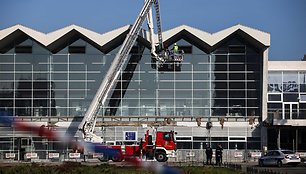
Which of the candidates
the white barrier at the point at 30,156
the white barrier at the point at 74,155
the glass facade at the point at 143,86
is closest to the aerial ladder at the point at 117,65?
the glass facade at the point at 143,86

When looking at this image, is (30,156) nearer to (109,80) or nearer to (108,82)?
(108,82)

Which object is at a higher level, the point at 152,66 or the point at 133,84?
the point at 152,66

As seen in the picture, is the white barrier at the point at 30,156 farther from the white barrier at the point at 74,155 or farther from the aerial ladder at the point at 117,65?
the aerial ladder at the point at 117,65

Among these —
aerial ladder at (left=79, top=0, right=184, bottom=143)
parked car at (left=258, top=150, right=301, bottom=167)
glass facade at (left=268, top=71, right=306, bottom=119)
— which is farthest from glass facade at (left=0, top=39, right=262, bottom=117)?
parked car at (left=258, top=150, right=301, bottom=167)

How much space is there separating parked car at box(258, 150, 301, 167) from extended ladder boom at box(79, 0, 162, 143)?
15200 millimetres

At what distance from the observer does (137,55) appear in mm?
56906

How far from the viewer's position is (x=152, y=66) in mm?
56531

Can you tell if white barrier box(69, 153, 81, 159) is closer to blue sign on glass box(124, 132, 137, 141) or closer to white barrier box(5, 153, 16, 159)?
white barrier box(5, 153, 16, 159)

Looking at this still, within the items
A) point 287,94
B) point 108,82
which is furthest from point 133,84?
point 287,94

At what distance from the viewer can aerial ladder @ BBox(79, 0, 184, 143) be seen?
173ft

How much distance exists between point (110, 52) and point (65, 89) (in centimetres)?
520

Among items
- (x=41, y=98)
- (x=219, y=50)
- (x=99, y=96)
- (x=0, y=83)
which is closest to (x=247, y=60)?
(x=219, y=50)

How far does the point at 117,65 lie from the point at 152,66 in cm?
378

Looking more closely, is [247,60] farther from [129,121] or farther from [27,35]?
[27,35]
